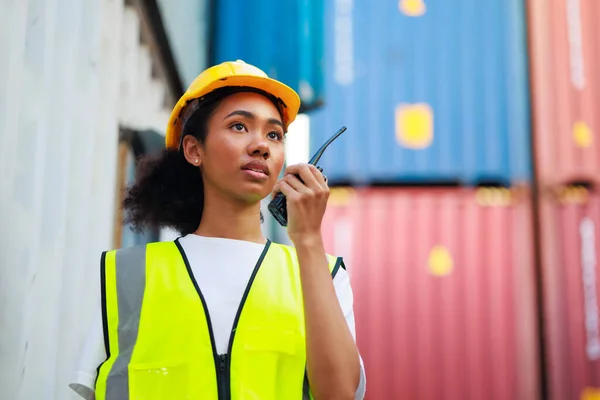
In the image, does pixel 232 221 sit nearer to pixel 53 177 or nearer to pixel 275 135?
pixel 275 135

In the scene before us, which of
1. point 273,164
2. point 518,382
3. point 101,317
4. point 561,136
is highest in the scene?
point 561,136

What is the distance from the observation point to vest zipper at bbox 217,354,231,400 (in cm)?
157

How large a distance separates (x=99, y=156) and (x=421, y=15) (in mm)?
5952

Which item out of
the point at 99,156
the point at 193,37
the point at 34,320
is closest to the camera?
the point at 34,320

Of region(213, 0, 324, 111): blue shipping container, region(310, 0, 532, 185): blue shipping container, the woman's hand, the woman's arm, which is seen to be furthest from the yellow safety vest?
region(310, 0, 532, 185): blue shipping container

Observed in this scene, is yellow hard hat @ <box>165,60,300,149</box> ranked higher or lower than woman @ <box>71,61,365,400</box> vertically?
higher

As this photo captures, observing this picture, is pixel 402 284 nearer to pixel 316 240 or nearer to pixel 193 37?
pixel 193 37

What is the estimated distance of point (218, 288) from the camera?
1721 millimetres

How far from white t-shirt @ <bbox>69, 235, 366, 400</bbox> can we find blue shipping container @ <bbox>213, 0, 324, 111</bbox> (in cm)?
486

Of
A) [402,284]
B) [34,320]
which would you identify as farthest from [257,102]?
[402,284]

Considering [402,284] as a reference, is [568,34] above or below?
above

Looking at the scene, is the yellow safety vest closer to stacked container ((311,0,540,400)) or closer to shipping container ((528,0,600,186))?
stacked container ((311,0,540,400))

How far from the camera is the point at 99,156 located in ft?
11.3

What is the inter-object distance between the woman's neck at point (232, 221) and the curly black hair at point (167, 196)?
0.24 metres
